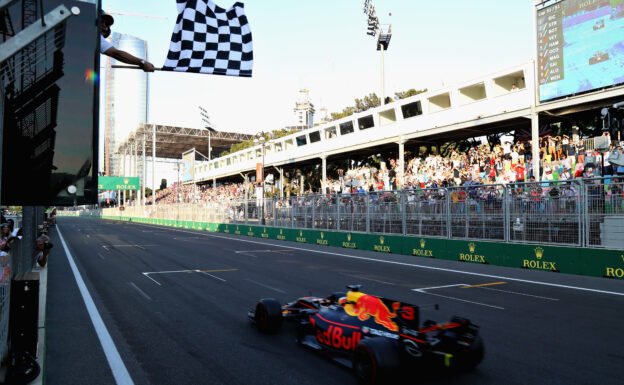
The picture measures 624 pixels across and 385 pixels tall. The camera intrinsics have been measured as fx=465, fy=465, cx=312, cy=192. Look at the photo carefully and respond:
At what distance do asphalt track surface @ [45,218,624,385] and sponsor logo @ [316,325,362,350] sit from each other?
20 centimetres

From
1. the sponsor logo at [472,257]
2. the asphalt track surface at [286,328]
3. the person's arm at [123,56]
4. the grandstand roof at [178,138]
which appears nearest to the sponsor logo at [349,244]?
the asphalt track surface at [286,328]

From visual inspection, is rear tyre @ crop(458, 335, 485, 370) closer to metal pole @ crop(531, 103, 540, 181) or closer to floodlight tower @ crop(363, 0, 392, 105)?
metal pole @ crop(531, 103, 540, 181)

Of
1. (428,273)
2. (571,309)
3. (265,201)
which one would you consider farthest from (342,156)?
(571,309)

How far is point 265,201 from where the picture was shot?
25.6 meters

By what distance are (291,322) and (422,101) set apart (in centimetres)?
2224

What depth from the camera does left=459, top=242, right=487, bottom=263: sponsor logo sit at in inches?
523

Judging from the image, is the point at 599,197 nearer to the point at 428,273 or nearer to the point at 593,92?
the point at 428,273

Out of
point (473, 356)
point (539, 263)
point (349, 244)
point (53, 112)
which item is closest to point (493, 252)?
point (539, 263)

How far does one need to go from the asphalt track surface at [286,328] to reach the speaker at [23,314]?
75 cm

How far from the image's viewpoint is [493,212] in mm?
12867

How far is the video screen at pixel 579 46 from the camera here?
1684 centimetres

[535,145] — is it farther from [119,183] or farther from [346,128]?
[119,183]

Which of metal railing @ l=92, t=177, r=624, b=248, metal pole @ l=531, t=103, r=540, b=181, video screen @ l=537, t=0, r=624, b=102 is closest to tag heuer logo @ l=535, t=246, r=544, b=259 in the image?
metal railing @ l=92, t=177, r=624, b=248

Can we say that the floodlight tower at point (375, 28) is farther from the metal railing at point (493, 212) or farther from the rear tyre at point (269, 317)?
the rear tyre at point (269, 317)
